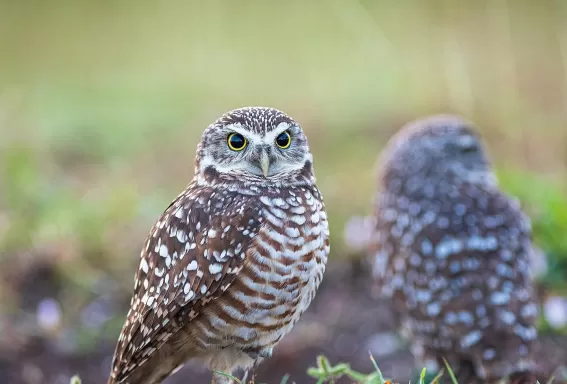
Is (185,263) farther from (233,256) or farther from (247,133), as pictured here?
(247,133)

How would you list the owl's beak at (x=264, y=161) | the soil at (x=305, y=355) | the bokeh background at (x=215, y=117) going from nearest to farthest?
the owl's beak at (x=264, y=161) → the soil at (x=305, y=355) → the bokeh background at (x=215, y=117)

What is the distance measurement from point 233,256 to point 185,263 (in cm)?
21

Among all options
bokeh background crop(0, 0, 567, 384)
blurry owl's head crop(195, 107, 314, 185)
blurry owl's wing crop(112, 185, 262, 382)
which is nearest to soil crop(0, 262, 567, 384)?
bokeh background crop(0, 0, 567, 384)

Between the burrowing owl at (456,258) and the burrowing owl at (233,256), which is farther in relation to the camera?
the burrowing owl at (456,258)

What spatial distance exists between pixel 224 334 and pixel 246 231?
36 centimetres

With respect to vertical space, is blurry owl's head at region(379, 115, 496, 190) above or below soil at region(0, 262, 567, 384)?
above

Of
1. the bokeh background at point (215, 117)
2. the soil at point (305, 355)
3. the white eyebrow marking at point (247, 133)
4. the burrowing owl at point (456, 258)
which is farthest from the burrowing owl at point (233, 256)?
the bokeh background at point (215, 117)

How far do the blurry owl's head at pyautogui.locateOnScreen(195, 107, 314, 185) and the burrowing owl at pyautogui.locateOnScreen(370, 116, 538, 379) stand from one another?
122cm

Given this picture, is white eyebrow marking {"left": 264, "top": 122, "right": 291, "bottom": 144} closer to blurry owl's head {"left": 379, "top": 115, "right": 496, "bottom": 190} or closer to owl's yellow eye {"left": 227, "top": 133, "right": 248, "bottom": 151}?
owl's yellow eye {"left": 227, "top": 133, "right": 248, "bottom": 151}

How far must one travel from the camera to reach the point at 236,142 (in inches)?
114

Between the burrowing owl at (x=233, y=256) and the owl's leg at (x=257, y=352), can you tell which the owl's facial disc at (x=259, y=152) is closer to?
the burrowing owl at (x=233, y=256)

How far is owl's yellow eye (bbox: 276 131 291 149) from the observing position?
2.88m

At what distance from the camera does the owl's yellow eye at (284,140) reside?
2883 mm

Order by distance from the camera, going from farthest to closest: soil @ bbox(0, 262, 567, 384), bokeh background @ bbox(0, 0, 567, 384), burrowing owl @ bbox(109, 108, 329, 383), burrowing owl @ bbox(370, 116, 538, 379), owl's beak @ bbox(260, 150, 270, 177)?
bokeh background @ bbox(0, 0, 567, 384) < soil @ bbox(0, 262, 567, 384) < burrowing owl @ bbox(370, 116, 538, 379) < owl's beak @ bbox(260, 150, 270, 177) < burrowing owl @ bbox(109, 108, 329, 383)
